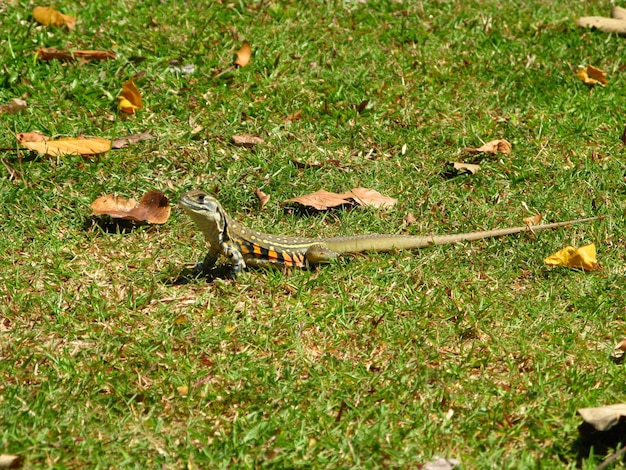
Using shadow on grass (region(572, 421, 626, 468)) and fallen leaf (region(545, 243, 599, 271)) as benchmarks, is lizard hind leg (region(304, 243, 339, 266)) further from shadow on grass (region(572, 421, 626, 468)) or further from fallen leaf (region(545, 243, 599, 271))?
shadow on grass (region(572, 421, 626, 468))

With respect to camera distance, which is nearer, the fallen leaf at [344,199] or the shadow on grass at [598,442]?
the shadow on grass at [598,442]

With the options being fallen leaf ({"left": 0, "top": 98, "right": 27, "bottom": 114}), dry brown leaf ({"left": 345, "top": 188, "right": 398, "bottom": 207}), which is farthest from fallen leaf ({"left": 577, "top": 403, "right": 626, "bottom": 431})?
fallen leaf ({"left": 0, "top": 98, "right": 27, "bottom": 114})

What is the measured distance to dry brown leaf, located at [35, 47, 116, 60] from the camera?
7250 mm

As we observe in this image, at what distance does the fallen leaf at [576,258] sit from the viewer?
5547 mm

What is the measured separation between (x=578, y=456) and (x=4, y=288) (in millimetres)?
3203

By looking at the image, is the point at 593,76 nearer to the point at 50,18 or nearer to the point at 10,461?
the point at 50,18

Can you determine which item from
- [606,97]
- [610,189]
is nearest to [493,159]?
[610,189]

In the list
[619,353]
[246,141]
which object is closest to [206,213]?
[246,141]

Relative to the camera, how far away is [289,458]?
394 centimetres

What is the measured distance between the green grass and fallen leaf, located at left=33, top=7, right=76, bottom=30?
11cm

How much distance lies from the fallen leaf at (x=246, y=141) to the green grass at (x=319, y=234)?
10cm

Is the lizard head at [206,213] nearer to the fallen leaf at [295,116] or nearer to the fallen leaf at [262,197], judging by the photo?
the fallen leaf at [262,197]

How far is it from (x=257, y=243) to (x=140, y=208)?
93 centimetres

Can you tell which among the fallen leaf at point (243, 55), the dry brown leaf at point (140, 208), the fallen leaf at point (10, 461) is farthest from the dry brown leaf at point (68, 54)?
the fallen leaf at point (10, 461)
